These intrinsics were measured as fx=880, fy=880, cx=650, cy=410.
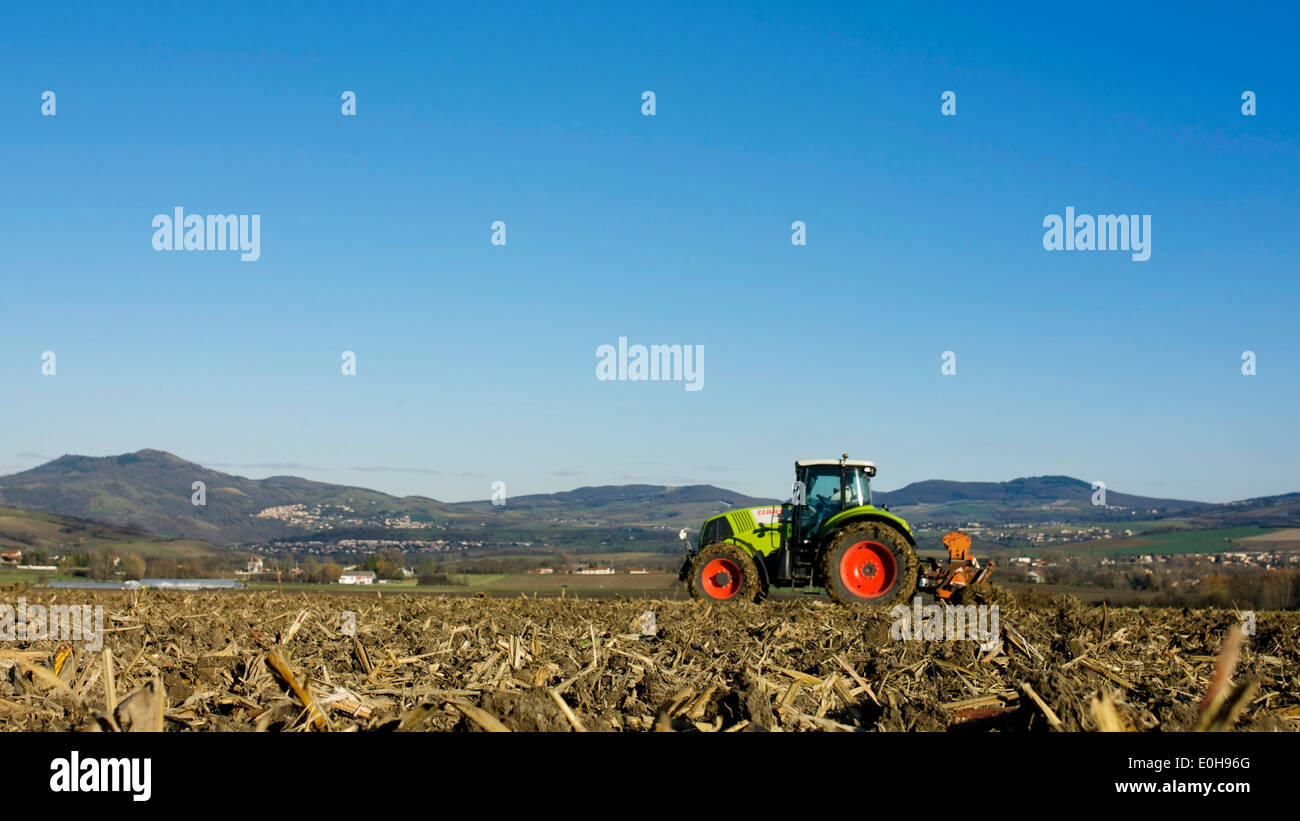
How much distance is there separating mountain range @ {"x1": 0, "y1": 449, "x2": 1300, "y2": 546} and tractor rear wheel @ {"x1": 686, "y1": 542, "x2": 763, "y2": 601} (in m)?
83.2

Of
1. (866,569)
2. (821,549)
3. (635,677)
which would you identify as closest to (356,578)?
(821,549)

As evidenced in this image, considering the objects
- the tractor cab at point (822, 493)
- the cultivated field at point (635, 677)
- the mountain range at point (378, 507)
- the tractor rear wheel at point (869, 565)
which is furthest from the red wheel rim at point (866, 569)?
the mountain range at point (378, 507)

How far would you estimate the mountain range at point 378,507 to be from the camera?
111944 millimetres

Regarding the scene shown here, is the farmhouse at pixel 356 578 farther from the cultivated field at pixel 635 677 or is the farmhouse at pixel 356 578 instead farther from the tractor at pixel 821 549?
the cultivated field at pixel 635 677

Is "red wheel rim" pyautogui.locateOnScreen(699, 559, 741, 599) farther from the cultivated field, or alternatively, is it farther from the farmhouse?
the farmhouse

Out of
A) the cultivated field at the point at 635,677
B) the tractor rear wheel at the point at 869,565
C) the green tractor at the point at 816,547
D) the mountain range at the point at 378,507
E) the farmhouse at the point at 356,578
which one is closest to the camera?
the cultivated field at the point at 635,677

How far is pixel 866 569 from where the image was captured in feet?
49.1

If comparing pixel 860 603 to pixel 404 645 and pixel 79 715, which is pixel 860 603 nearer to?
pixel 404 645

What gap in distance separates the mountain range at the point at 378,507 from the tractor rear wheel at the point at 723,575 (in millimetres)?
83185

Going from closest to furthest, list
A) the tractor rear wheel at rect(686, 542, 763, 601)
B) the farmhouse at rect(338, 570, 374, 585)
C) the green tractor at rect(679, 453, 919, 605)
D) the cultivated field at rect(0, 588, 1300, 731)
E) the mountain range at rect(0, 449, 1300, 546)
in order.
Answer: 1. the cultivated field at rect(0, 588, 1300, 731)
2. the green tractor at rect(679, 453, 919, 605)
3. the tractor rear wheel at rect(686, 542, 763, 601)
4. the farmhouse at rect(338, 570, 374, 585)
5. the mountain range at rect(0, 449, 1300, 546)

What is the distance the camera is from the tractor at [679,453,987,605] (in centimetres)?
1473

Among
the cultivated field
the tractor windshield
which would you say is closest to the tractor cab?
the tractor windshield
